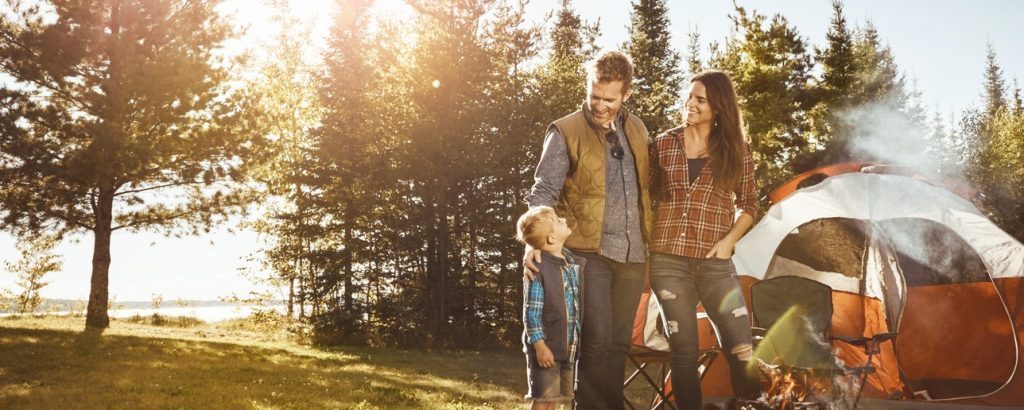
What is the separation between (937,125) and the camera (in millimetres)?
31359

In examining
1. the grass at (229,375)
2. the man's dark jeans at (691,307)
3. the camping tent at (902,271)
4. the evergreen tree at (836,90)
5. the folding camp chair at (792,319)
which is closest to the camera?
the man's dark jeans at (691,307)

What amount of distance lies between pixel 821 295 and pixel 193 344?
10664mm

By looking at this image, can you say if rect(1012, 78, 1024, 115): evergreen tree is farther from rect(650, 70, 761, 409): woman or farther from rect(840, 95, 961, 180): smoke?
rect(650, 70, 761, 409): woman

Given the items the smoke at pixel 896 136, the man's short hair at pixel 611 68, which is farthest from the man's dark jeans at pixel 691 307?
the smoke at pixel 896 136

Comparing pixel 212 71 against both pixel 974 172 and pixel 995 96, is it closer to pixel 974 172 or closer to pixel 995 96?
pixel 974 172

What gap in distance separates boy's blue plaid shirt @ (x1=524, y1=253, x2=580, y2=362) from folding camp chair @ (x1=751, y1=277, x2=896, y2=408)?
227 centimetres

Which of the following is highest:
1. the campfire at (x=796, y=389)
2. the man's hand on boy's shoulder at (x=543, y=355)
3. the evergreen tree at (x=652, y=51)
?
the evergreen tree at (x=652, y=51)

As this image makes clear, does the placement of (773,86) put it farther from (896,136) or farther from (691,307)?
(691,307)

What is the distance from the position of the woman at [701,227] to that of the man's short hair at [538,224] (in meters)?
0.56

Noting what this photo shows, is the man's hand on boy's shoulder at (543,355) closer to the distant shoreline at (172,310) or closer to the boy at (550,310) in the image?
the boy at (550,310)

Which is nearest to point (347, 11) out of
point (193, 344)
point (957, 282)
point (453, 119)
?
point (453, 119)

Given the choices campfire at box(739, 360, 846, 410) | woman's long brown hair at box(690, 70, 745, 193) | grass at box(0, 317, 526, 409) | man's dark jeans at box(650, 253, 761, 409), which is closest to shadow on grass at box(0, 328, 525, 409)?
grass at box(0, 317, 526, 409)

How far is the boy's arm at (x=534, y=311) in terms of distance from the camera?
128 inches

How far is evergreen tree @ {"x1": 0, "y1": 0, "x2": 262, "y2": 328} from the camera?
14.0m
